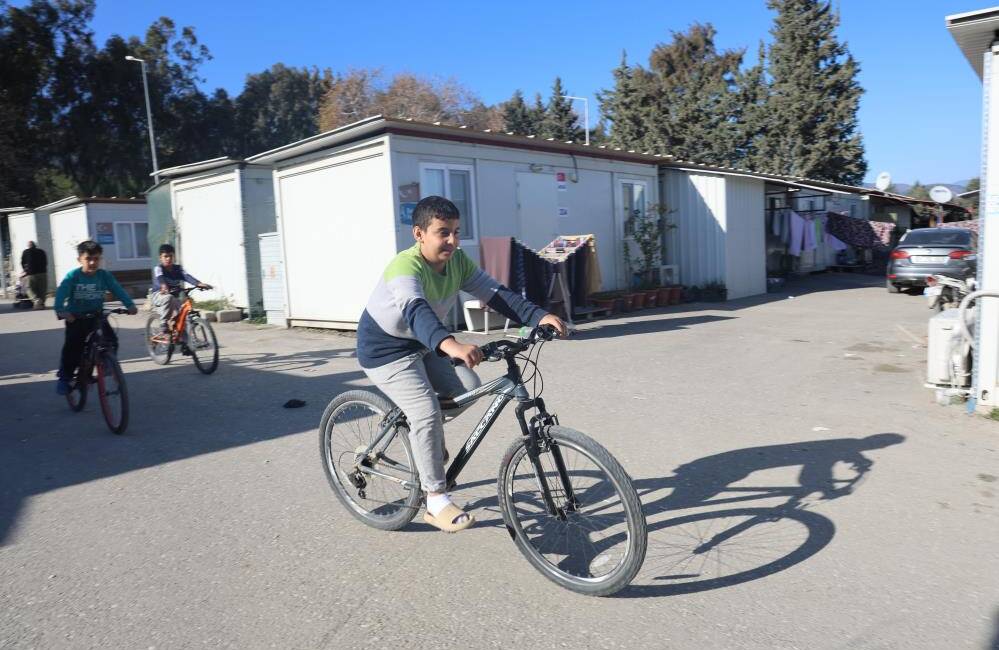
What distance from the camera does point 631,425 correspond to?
6215 millimetres

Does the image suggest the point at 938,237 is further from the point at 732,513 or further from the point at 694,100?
the point at 694,100

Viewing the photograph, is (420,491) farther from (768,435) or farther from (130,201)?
(130,201)

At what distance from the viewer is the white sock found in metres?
3.74

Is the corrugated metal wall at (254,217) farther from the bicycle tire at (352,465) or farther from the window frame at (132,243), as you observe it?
the bicycle tire at (352,465)

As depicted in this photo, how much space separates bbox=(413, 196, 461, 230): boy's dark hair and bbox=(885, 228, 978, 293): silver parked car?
16.1m

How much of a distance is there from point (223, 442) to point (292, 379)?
272 cm

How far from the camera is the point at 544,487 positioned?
11.3 feet

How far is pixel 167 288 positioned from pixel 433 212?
7563 mm

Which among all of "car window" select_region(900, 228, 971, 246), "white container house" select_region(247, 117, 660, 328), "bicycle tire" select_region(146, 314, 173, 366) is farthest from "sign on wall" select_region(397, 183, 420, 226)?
"car window" select_region(900, 228, 971, 246)

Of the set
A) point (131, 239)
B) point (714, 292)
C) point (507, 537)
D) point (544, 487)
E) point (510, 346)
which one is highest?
point (131, 239)

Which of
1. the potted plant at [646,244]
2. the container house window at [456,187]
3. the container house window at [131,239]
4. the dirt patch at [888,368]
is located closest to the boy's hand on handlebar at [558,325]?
the dirt patch at [888,368]

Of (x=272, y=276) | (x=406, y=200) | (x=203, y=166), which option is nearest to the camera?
(x=406, y=200)

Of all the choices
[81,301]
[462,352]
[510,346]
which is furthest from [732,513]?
[81,301]

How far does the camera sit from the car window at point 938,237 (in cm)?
1673
